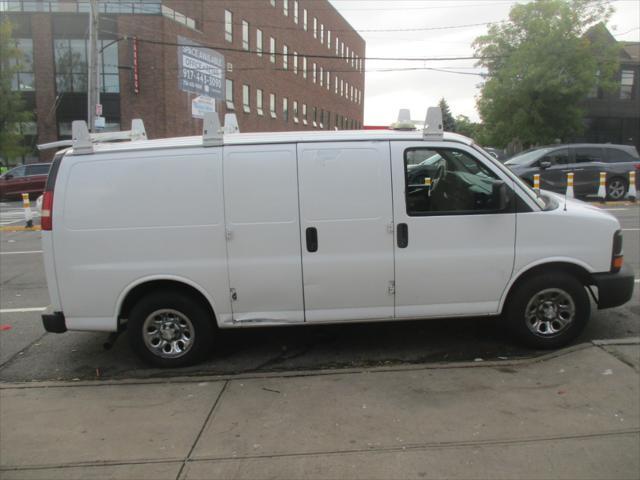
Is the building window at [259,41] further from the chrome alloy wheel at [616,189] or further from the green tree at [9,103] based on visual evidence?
the chrome alloy wheel at [616,189]

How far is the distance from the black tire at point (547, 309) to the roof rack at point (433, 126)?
146 centimetres

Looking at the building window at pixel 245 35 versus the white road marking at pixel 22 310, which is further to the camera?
the building window at pixel 245 35

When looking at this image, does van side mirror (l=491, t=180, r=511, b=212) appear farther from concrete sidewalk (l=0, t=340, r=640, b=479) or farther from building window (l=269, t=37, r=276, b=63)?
building window (l=269, t=37, r=276, b=63)

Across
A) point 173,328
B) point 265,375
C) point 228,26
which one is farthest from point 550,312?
point 228,26

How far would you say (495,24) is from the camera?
29750 mm

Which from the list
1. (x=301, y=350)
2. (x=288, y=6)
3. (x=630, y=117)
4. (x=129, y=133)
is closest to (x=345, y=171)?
(x=301, y=350)

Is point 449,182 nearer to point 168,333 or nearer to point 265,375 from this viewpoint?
point 265,375

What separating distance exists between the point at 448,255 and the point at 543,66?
27.1m

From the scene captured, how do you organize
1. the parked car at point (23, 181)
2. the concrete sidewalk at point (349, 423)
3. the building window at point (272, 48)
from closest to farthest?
1. the concrete sidewalk at point (349, 423)
2. the parked car at point (23, 181)
3. the building window at point (272, 48)

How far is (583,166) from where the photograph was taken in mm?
16078

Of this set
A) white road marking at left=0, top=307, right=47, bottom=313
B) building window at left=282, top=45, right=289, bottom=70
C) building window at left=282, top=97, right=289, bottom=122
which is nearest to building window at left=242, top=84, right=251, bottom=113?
building window at left=282, top=97, right=289, bottom=122

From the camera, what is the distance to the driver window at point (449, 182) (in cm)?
456

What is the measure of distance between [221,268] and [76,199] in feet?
4.25

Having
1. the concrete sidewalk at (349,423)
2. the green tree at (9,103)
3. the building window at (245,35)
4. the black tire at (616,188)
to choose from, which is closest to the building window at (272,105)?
the building window at (245,35)
